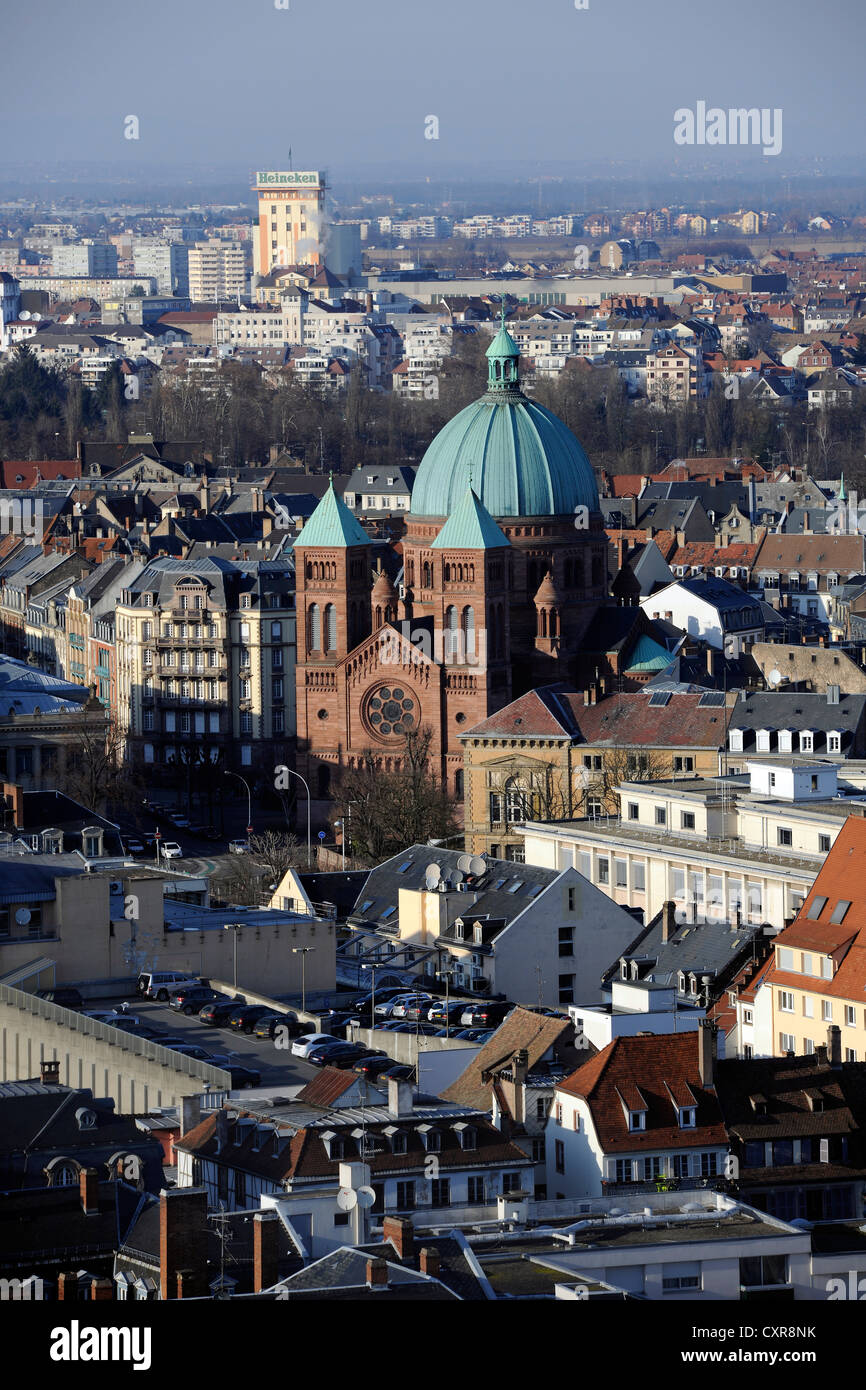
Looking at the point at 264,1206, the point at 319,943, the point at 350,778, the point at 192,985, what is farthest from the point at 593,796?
the point at 264,1206

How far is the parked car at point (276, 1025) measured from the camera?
1726 inches

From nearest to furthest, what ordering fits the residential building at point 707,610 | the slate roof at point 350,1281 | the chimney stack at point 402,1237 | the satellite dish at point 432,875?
the slate roof at point 350,1281
the chimney stack at point 402,1237
the satellite dish at point 432,875
the residential building at point 707,610

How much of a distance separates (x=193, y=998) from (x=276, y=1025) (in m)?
3.31

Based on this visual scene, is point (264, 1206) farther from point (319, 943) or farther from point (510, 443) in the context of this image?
point (510, 443)

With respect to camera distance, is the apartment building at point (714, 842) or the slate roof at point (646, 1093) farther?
the apartment building at point (714, 842)

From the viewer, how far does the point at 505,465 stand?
299 feet

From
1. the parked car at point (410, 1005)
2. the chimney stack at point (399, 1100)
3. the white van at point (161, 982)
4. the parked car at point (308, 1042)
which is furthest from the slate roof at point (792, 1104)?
the white van at point (161, 982)

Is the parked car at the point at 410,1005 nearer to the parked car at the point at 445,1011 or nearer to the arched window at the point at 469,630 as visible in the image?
the parked car at the point at 445,1011

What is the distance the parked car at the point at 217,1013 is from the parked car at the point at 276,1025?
0.47 m

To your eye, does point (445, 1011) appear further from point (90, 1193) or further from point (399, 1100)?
point (90, 1193)

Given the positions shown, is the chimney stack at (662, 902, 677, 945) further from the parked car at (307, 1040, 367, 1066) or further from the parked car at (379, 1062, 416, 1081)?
the parked car at (379, 1062, 416, 1081)

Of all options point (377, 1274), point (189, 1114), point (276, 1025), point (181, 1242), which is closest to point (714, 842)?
point (276, 1025)

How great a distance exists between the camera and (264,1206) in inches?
1163

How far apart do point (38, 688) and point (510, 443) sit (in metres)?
15.4
